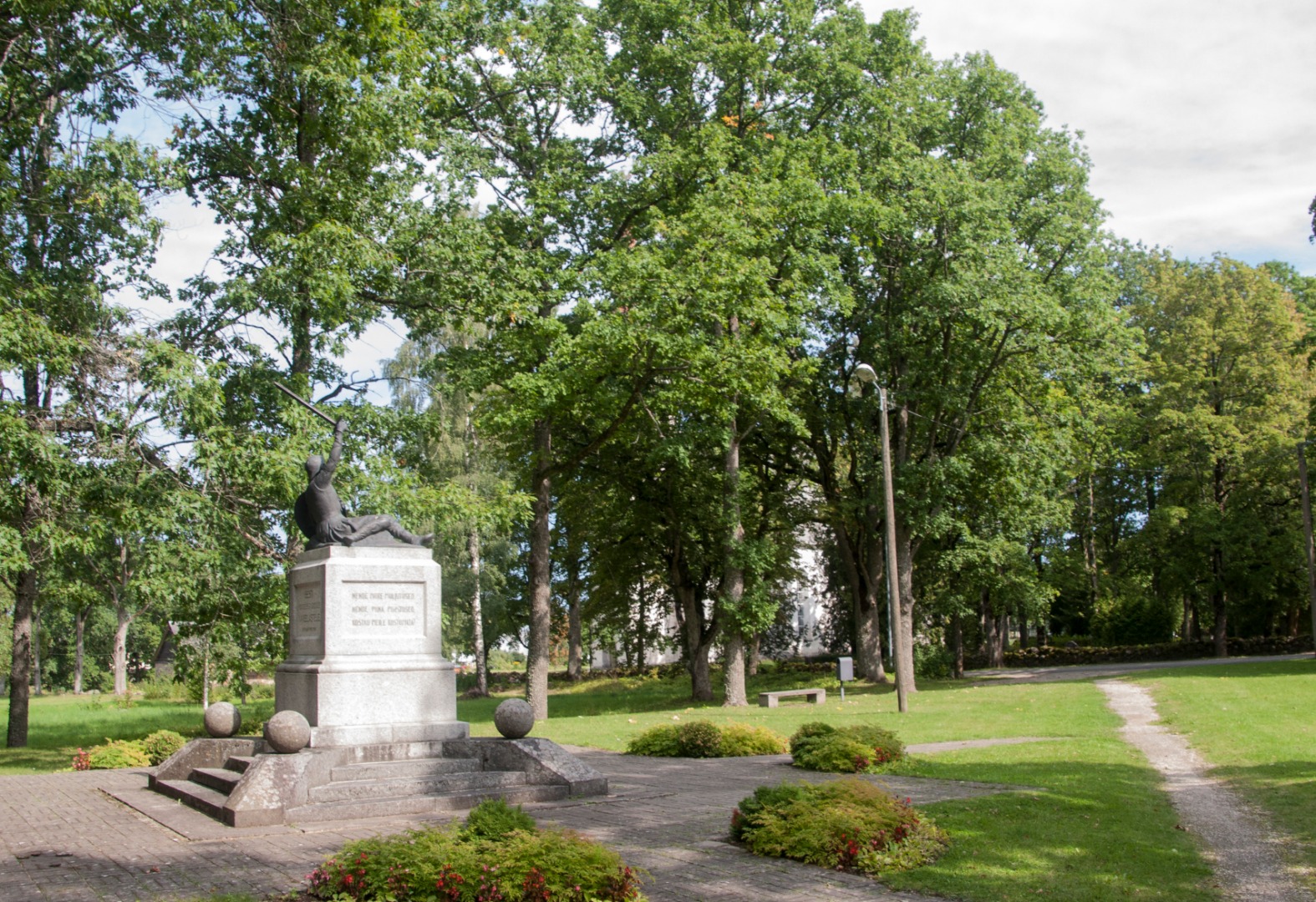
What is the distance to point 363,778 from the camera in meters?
11.0

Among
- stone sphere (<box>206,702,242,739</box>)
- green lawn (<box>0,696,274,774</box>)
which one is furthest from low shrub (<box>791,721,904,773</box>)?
green lawn (<box>0,696,274,774</box>)

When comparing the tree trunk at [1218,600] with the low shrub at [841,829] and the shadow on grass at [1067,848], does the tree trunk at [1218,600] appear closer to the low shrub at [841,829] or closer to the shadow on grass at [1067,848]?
the shadow on grass at [1067,848]

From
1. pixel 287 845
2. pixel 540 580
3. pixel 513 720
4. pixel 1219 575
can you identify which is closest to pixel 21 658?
pixel 540 580

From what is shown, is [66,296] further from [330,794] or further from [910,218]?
[910,218]

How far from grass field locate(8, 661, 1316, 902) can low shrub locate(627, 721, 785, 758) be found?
56.0 inches

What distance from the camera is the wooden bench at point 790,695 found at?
2580 centimetres

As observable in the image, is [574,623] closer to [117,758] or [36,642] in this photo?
[36,642]

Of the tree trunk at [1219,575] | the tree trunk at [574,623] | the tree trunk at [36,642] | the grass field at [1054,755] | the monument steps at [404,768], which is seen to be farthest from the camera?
the tree trunk at [574,623]

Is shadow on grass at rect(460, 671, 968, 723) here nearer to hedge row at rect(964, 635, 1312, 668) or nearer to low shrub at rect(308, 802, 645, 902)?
hedge row at rect(964, 635, 1312, 668)

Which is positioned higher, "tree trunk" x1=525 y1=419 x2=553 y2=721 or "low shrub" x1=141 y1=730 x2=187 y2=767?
"tree trunk" x1=525 y1=419 x2=553 y2=721

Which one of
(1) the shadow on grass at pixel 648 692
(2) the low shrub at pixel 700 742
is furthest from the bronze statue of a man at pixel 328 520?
(1) the shadow on grass at pixel 648 692

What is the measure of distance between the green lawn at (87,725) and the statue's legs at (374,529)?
24.0ft

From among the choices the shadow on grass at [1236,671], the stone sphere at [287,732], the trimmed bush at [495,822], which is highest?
the stone sphere at [287,732]

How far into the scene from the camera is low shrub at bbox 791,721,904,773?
12742 mm
